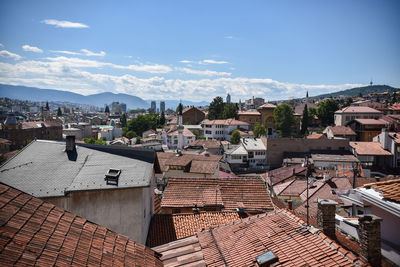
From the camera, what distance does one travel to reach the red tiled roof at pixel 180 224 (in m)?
11.1

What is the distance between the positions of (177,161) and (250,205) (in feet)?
64.5

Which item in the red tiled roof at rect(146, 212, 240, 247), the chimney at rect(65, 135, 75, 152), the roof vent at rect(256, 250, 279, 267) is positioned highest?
the chimney at rect(65, 135, 75, 152)

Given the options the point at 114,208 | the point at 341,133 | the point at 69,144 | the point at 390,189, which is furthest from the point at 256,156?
the point at 390,189

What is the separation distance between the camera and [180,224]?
1201 centimetres

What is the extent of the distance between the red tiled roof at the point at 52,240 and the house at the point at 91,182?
4.35 m

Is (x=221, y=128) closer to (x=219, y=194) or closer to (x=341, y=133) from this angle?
(x=341, y=133)

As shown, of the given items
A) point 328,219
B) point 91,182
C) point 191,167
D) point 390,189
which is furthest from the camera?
point 191,167

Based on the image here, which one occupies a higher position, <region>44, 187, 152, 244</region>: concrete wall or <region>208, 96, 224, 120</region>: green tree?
<region>208, 96, 224, 120</region>: green tree

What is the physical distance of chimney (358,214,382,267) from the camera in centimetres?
616

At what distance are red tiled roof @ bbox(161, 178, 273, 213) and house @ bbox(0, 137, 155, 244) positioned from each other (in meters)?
4.42

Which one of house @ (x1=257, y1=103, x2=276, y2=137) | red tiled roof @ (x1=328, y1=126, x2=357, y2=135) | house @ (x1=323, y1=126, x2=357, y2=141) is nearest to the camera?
house @ (x1=323, y1=126, x2=357, y2=141)

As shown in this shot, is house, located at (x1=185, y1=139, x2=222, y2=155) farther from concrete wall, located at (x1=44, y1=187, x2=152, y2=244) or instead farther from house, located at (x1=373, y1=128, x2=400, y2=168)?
concrete wall, located at (x1=44, y1=187, x2=152, y2=244)

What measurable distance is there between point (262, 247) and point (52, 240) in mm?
5538

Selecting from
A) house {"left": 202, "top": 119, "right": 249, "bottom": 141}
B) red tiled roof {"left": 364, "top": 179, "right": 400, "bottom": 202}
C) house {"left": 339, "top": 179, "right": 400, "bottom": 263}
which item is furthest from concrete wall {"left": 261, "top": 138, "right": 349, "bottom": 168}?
house {"left": 339, "top": 179, "right": 400, "bottom": 263}
